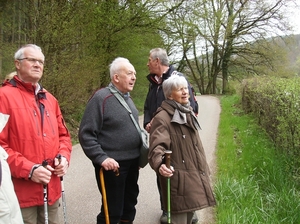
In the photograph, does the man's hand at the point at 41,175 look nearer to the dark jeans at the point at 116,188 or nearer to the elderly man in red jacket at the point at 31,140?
the elderly man in red jacket at the point at 31,140

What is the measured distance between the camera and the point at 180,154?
293 cm

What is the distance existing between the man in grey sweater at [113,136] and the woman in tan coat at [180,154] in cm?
32

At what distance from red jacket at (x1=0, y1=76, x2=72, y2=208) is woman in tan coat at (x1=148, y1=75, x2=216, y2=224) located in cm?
95

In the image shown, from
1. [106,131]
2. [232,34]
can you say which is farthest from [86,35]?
[232,34]

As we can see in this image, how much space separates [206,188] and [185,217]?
0.35 m

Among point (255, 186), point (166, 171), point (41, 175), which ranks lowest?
point (255, 186)

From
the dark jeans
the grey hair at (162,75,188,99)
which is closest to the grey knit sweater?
the dark jeans

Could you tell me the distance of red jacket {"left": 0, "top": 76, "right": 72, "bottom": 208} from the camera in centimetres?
239

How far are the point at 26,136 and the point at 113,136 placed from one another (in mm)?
883

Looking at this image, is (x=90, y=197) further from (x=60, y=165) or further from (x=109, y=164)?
(x=60, y=165)

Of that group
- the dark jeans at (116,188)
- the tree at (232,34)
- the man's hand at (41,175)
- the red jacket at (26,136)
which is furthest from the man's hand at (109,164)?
the tree at (232,34)

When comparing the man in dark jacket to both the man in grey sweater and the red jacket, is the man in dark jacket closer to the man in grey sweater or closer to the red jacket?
the man in grey sweater

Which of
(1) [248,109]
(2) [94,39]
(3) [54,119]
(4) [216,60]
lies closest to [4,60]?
(2) [94,39]

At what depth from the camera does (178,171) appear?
2910 millimetres
